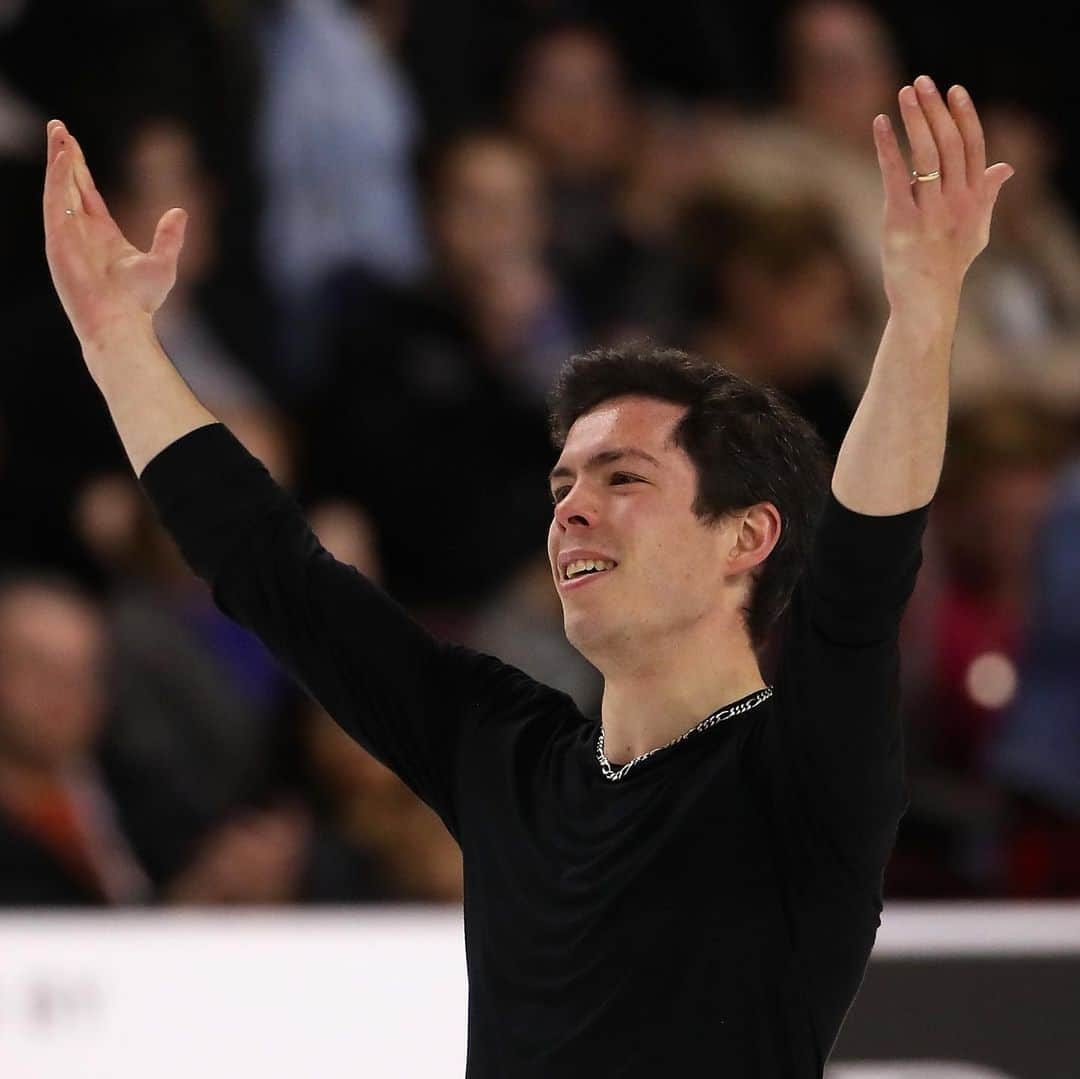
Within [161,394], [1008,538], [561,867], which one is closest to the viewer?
[561,867]

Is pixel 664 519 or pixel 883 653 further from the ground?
pixel 664 519

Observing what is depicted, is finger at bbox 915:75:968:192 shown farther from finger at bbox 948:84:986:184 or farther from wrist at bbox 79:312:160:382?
Answer: wrist at bbox 79:312:160:382

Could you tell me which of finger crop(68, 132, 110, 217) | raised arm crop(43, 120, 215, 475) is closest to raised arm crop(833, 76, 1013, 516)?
raised arm crop(43, 120, 215, 475)

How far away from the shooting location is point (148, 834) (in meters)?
4.82

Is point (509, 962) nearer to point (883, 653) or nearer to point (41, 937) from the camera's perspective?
point (883, 653)

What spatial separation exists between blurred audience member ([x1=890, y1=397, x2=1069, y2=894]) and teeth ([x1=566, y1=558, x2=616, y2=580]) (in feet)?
9.58

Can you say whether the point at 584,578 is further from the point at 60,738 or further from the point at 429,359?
the point at 429,359

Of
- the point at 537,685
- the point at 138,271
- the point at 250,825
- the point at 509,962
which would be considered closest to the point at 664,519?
the point at 537,685

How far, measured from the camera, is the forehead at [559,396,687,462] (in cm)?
220

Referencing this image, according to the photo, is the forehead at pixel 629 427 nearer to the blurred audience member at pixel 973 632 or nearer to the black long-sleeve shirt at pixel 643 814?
the black long-sleeve shirt at pixel 643 814

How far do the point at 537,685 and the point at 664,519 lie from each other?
316 mm

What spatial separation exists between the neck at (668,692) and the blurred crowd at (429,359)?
8.38ft

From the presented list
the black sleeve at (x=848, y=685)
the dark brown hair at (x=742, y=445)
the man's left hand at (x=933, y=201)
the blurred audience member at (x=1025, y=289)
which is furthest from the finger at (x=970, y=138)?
the blurred audience member at (x=1025, y=289)

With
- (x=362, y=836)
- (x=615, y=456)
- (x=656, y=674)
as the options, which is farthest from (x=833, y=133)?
(x=656, y=674)
